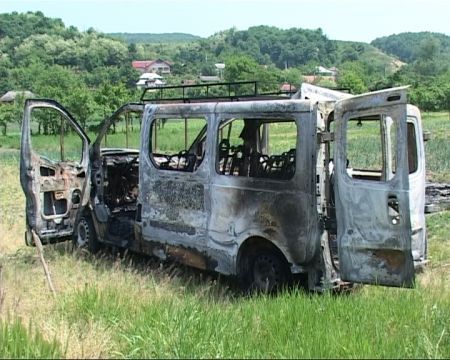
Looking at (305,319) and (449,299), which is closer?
(305,319)

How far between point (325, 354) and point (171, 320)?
1246 mm

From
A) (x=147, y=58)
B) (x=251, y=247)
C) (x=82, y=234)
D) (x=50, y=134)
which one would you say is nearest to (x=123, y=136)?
(x=50, y=134)

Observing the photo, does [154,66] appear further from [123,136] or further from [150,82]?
[150,82]

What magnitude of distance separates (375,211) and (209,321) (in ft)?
6.78

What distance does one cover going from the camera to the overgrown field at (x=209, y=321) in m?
4.29

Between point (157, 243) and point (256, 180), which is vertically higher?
point (256, 180)

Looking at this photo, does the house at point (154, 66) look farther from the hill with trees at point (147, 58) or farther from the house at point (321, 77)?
the house at point (321, 77)

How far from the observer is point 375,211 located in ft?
19.7

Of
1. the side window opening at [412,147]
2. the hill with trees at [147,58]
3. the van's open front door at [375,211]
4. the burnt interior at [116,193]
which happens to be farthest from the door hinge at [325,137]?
the hill with trees at [147,58]

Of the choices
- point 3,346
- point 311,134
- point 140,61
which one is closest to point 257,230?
point 311,134

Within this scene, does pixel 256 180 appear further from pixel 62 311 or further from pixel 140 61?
pixel 140 61

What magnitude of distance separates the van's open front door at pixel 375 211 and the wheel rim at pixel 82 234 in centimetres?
483

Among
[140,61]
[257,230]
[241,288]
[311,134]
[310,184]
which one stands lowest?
[241,288]

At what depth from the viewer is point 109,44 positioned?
468 ft
